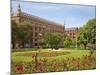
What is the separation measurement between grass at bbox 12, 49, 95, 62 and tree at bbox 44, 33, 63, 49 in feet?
0.31

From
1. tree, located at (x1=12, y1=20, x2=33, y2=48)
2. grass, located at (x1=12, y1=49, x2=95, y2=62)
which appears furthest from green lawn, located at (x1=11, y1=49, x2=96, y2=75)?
tree, located at (x1=12, y1=20, x2=33, y2=48)

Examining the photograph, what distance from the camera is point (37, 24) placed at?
9.90 ft

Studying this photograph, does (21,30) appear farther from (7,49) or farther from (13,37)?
(7,49)

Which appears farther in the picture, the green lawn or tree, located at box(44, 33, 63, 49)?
tree, located at box(44, 33, 63, 49)

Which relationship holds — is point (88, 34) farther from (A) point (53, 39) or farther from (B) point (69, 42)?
(A) point (53, 39)

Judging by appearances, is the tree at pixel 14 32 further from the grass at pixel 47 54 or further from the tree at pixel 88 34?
the tree at pixel 88 34

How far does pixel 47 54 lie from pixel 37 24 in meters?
0.46

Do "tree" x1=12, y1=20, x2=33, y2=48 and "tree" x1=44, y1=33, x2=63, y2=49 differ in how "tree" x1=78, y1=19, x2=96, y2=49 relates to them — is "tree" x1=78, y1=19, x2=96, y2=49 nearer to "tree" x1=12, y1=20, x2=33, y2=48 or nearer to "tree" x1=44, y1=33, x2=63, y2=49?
"tree" x1=44, y1=33, x2=63, y2=49

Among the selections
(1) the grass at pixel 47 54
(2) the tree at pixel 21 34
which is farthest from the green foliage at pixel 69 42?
(2) the tree at pixel 21 34

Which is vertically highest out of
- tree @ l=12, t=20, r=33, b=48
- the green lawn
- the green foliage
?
tree @ l=12, t=20, r=33, b=48

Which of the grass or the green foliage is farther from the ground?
the green foliage

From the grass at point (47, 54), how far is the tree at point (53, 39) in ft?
0.31

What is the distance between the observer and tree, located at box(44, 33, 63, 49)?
10.0ft
